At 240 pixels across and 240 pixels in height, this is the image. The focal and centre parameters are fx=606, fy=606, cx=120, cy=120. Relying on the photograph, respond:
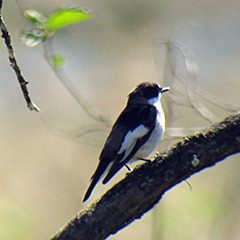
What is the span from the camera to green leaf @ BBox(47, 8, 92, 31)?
2.75 meters

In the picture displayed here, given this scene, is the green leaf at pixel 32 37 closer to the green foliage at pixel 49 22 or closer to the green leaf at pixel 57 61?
the green foliage at pixel 49 22

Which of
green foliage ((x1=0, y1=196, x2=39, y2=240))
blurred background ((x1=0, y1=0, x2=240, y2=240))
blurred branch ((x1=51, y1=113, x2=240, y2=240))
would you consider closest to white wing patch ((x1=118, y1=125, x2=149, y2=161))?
blurred branch ((x1=51, y1=113, x2=240, y2=240))

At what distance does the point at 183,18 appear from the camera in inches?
452

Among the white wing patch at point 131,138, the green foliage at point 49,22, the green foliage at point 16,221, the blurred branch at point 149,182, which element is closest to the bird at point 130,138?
the white wing patch at point 131,138

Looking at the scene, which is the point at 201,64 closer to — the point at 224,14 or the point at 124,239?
the point at 224,14

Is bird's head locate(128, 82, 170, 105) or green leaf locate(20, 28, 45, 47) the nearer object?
green leaf locate(20, 28, 45, 47)

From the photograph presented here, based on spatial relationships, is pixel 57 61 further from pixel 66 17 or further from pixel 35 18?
pixel 66 17

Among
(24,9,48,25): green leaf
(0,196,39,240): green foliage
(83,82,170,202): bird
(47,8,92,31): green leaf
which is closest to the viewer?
(47,8,92,31): green leaf

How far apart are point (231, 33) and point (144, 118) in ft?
20.8

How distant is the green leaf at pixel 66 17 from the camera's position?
108 inches

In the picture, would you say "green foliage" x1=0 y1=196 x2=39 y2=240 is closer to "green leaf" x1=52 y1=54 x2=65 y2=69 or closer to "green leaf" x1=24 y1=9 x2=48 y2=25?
"green leaf" x1=52 y1=54 x2=65 y2=69

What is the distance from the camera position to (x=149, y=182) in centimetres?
289

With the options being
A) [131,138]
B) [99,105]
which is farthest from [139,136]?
[99,105]

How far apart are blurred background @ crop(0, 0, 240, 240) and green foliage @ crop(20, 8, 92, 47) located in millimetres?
2920
